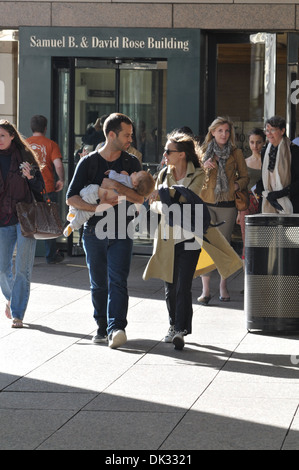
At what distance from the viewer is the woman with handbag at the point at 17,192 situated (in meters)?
9.02

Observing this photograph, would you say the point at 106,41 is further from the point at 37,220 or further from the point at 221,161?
the point at 37,220

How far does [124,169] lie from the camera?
824 cm

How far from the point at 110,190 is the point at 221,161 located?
2851 millimetres

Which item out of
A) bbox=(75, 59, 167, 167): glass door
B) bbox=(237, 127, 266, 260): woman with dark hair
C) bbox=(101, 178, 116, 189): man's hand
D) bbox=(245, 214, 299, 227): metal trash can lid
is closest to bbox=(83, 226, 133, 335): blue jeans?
bbox=(101, 178, 116, 189): man's hand

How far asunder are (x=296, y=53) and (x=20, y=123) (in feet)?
13.6

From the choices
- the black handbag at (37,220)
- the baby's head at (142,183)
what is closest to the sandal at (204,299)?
the black handbag at (37,220)

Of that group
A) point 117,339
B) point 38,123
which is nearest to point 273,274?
point 117,339

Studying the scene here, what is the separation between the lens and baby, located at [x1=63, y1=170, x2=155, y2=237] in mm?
8055

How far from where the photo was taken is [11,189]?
9.03 m

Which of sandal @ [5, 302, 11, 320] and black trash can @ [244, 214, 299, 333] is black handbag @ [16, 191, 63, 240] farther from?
black trash can @ [244, 214, 299, 333]

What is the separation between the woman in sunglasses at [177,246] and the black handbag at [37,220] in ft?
3.75

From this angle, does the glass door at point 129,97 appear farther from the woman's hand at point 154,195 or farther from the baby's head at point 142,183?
the baby's head at point 142,183

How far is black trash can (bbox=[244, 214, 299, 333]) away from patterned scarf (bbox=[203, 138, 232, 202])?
1.69 m

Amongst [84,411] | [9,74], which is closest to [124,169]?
[84,411]
